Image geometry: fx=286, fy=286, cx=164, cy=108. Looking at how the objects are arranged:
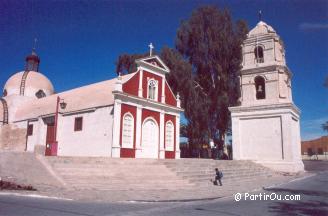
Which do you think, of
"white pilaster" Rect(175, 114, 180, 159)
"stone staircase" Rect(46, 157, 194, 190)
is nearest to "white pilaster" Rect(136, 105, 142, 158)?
"white pilaster" Rect(175, 114, 180, 159)

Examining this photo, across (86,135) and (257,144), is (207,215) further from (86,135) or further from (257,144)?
(257,144)

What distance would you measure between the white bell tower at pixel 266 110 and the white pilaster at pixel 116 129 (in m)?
12.1

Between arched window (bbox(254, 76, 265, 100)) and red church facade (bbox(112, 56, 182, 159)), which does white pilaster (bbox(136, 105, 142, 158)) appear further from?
arched window (bbox(254, 76, 265, 100))

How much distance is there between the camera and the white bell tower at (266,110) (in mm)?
25734

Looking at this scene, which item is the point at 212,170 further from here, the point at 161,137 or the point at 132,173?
the point at 161,137

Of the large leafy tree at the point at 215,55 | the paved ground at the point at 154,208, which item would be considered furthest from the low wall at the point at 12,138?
the paved ground at the point at 154,208

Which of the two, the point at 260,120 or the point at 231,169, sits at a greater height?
the point at 260,120

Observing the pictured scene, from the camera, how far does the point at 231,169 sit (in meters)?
21.7

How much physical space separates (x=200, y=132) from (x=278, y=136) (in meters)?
8.43

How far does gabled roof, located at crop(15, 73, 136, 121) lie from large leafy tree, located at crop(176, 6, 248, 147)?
35.7ft

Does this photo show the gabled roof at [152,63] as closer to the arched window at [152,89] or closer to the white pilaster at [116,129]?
the arched window at [152,89]

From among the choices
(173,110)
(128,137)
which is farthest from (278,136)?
(128,137)

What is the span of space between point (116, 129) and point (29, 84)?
20.8 metres

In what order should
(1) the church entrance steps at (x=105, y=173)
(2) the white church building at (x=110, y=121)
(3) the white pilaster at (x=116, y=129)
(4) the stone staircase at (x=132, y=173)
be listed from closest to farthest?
(1) the church entrance steps at (x=105, y=173) → (4) the stone staircase at (x=132, y=173) → (3) the white pilaster at (x=116, y=129) → (2) the white church building at (x=110, y=121)
